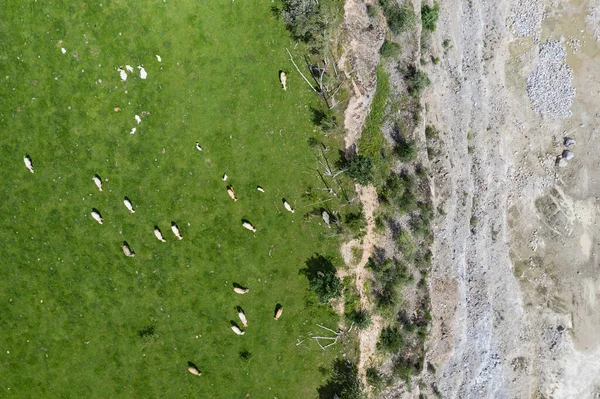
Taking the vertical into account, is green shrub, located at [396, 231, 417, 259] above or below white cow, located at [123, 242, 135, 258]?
above

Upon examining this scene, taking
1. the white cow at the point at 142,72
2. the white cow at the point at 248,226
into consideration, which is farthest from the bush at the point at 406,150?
the white cow at the point at 142,72

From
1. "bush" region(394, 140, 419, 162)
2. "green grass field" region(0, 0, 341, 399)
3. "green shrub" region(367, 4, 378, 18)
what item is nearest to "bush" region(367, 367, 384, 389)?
"green grass field" region(0, 0, 341, 399)

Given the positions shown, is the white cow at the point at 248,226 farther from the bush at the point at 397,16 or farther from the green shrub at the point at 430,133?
the bush at the point at 397,16

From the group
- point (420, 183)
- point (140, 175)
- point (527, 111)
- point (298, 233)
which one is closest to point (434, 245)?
point (420, 183)

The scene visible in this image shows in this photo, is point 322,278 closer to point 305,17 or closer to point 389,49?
point 389,49

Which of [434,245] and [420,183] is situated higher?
[420,183]

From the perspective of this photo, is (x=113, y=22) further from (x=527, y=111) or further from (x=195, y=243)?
(x=527, y=111)

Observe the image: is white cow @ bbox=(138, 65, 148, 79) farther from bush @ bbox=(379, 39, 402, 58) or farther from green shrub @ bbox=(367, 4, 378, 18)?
bush @ bbox=(379, 39, 402, 58)
